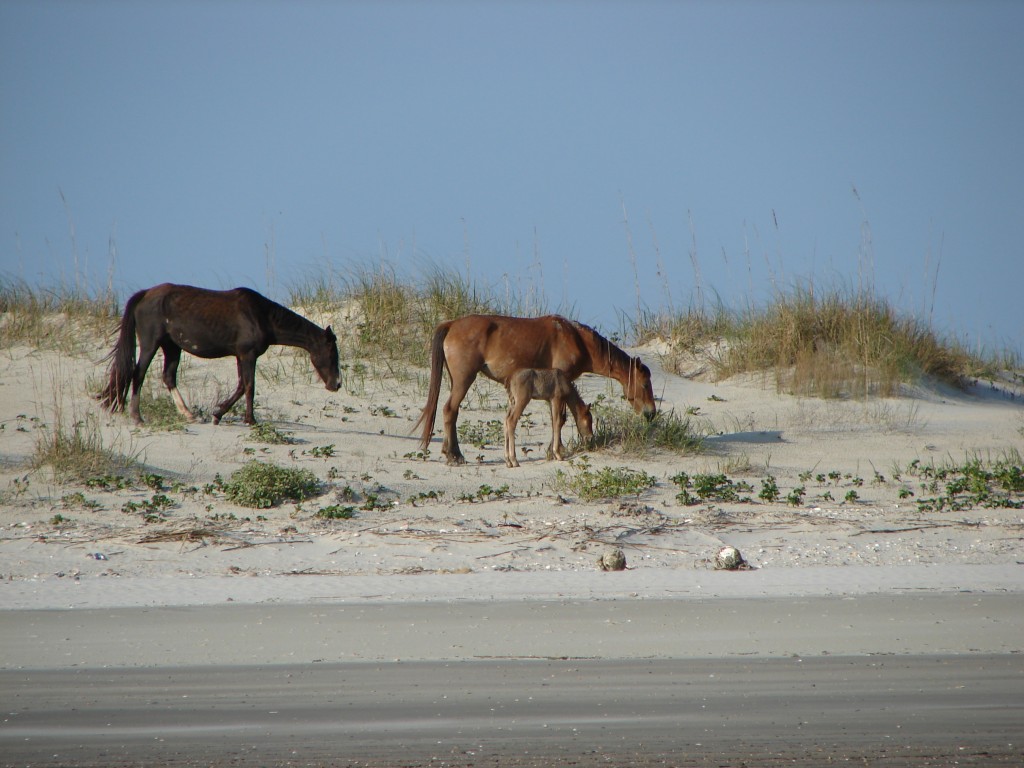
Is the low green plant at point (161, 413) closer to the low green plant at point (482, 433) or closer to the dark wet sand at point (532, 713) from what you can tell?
the low green plant at point (482, 433)

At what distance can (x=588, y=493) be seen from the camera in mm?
9359

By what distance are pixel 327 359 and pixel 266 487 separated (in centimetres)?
466

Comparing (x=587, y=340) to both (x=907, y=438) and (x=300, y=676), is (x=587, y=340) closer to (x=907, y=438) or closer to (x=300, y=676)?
(x=907, y=438)

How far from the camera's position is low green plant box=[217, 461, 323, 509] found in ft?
29.9

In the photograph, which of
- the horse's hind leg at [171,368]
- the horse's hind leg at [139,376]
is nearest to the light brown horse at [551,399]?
the horse's hind leg at [171,368]

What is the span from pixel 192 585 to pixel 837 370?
10048 millimetres

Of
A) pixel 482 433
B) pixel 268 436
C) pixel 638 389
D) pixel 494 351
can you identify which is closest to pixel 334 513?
pixel 268 436

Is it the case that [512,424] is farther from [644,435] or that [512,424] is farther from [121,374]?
[121,374]

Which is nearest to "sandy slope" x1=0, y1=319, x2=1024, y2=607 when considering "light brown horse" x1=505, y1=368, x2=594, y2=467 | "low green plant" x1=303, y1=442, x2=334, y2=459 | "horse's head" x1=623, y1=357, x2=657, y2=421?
"low green plant" x1=303, y1=442, x2=334, y2=459

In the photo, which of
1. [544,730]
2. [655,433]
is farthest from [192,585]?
[655,433]

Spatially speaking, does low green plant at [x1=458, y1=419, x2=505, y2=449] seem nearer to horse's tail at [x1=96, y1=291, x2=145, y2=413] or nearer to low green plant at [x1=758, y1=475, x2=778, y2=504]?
horse's tail at [x1=96, y1=291, x2=145, y2=413]

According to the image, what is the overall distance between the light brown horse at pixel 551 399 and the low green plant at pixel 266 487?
A: 107 inches

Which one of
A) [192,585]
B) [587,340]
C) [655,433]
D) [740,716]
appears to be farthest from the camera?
[587,340]

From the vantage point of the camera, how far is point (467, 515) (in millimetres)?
9023
